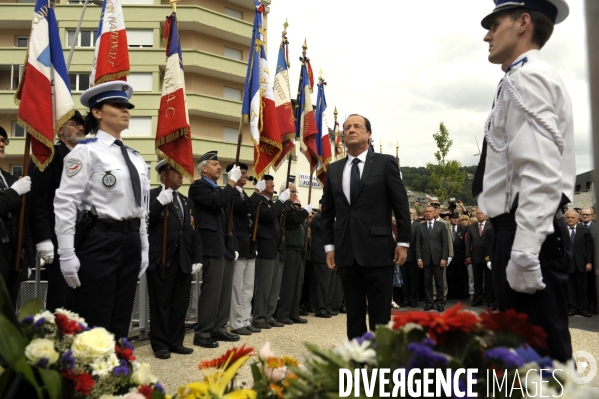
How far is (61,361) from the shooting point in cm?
201

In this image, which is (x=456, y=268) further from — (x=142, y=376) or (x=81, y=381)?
(x=81, y=381)

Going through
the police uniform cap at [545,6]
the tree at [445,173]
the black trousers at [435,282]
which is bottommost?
the black trousers at [435,282]

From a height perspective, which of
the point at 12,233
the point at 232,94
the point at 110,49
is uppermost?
the point at 232,94

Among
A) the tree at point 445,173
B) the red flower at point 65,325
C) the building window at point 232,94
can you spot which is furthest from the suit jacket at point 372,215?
the building window at point 232,94

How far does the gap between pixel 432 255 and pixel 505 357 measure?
1278 cm

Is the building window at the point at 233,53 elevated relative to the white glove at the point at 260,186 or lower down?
elevated

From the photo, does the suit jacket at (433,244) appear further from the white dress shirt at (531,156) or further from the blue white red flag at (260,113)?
the white dress shirt at (531,156)

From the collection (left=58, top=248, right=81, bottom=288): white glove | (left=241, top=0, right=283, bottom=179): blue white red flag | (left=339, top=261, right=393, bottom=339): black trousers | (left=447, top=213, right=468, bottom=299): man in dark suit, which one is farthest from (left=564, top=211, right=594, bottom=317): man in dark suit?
(left=58, top=248, right=81, bottom=288): white glove

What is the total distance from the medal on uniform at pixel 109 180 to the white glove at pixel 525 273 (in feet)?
9.78

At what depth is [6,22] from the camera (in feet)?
120

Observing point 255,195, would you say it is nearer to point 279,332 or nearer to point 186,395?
point 279,332

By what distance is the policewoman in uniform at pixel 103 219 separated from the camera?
13.5ft

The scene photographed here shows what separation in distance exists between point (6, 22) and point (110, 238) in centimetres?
3865

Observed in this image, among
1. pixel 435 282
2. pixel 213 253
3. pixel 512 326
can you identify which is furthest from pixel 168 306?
pixel 435 282
